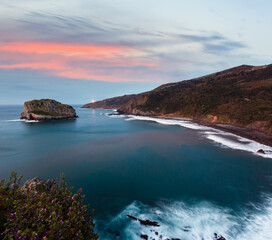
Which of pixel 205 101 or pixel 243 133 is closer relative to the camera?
pixel 243 133

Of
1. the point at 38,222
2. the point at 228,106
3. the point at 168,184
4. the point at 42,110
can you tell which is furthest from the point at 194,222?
the point at 42,110

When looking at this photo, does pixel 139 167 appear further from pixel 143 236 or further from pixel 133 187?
pixel 143 236

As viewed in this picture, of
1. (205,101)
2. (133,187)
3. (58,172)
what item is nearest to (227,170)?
(133,187)

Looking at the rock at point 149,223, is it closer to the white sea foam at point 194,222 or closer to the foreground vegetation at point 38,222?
the white sea foam at point 194,222

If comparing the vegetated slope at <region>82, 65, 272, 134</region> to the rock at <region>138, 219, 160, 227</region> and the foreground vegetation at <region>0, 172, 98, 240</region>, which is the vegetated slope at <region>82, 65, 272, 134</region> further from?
the foreground vegetation at <region>0, 172, 98, 240</region>

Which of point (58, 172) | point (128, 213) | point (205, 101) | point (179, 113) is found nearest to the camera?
point (128, 213)

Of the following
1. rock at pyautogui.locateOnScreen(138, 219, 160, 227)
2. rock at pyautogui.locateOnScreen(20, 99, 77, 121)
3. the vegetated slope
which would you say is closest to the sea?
rock at pyautogui.locateOnScreen(138, 219, 160, 227)

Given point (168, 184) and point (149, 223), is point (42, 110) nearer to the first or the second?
point (168, 184)

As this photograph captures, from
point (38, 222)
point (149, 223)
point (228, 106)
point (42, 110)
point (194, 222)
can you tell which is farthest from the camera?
point (42, 110)

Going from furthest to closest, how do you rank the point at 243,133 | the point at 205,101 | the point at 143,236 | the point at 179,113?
the point at 179,113 → the point at 205,101 → the point at 243,133 → the point at 143,236
